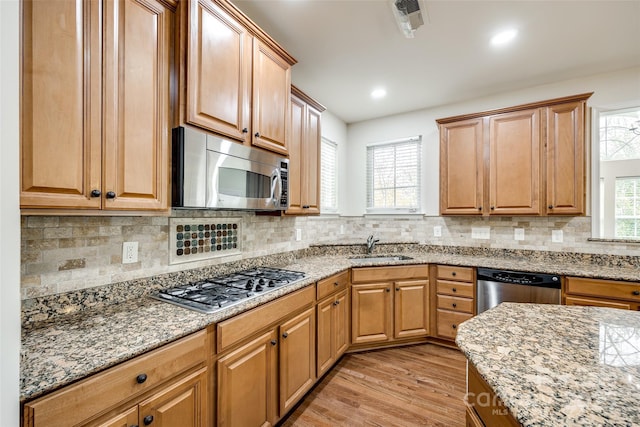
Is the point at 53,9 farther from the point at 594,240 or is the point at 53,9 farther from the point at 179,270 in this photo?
the point at 594,240

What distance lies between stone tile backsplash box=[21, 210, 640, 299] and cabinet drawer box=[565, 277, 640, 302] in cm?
63

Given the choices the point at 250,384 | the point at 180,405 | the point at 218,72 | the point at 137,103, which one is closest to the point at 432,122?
the point at 218,72

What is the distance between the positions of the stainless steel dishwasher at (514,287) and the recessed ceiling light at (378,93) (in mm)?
2146

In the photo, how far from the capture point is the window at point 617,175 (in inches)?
110

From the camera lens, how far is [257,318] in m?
1.57

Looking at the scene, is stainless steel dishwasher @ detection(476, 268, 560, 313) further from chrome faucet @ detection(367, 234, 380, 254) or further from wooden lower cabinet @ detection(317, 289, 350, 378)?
wooden lower cabinet @ detection(317, 289, 350, 378)

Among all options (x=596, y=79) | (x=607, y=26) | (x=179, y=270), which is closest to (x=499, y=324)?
(x=179, y=270)

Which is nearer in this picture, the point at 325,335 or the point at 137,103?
the point at 137,103

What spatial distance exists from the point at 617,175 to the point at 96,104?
4.31 m

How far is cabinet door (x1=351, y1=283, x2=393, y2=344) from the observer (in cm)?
280

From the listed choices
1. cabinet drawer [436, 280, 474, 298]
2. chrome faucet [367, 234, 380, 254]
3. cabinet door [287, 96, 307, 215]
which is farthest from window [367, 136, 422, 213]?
cabinet door [287, 96, 307, 215]

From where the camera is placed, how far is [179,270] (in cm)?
183

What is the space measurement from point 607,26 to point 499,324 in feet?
8.16

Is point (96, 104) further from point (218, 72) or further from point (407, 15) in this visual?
point (407, 15)
